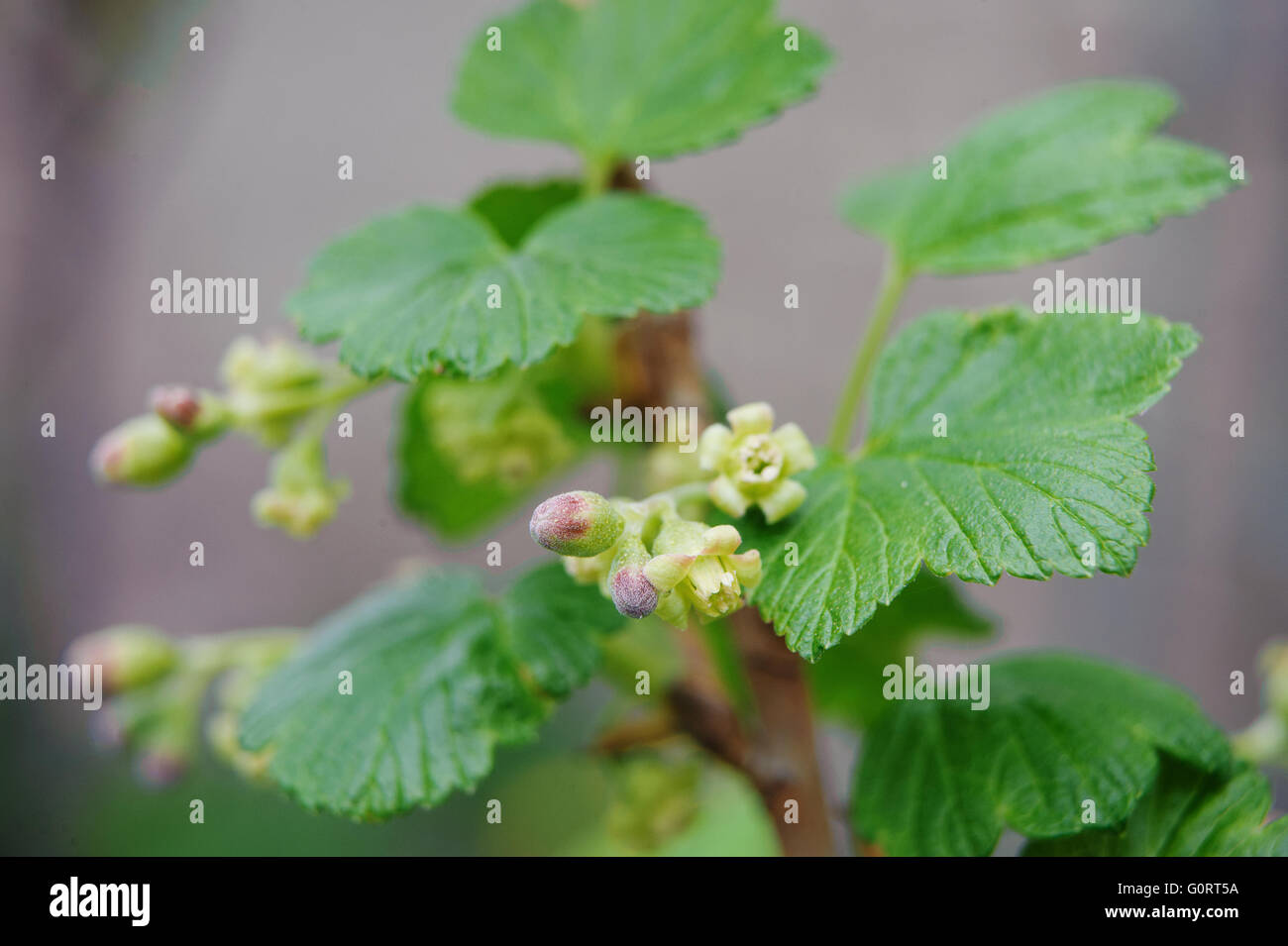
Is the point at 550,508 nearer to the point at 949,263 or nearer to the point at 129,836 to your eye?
the point at 949,263

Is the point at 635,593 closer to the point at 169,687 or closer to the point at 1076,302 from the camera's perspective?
the point at 1076,302

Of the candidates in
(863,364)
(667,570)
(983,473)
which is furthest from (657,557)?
(863,364)

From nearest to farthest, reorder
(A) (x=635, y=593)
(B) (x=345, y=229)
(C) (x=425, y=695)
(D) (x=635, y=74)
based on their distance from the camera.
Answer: (A) (x=635, y=593)
(C) (x=425, y=695)
(D) (x=635, y=74)
(B) (x=345, y=229)

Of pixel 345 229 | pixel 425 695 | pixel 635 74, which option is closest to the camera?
pixel 425 695

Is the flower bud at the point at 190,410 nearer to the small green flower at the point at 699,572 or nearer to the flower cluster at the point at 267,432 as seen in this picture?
the flower cluster at the point at 267,432

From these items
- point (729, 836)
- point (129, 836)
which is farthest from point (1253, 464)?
point (129, 836)

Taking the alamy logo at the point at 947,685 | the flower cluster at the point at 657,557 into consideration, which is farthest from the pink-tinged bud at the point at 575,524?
the alamy logo at the point at 947,685
